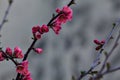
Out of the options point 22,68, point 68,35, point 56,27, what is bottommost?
point 22,68

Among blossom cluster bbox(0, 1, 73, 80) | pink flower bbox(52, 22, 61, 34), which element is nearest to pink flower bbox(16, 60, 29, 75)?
blossom cluster bbox(0, 1, 73, 80)

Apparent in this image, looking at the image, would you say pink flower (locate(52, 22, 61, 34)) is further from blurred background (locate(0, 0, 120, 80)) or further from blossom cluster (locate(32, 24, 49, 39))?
blurred background (locate(0, 0, 120, 80))

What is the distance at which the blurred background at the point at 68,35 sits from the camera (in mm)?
5078

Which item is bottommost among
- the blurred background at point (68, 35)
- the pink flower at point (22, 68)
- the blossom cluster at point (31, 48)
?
the pink flower at point (22, 68)

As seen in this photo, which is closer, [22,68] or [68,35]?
[22,68]

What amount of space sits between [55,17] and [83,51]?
12.5 ft

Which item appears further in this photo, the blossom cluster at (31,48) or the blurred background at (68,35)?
the blurred background at (68,35)

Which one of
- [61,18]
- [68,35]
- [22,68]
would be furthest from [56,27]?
[68,35]

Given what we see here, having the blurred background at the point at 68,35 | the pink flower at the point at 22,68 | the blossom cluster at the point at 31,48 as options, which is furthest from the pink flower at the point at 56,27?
the blurred background at the point at 68,35

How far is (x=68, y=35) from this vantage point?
204 inches

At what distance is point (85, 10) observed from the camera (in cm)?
522

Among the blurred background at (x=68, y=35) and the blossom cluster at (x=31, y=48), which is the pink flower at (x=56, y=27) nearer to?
the blossom cluster at (x=31, y=48)

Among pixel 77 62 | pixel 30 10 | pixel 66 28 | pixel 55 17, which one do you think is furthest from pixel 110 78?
pixel 55 17

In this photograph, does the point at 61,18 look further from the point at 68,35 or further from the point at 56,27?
the point at 68,35
